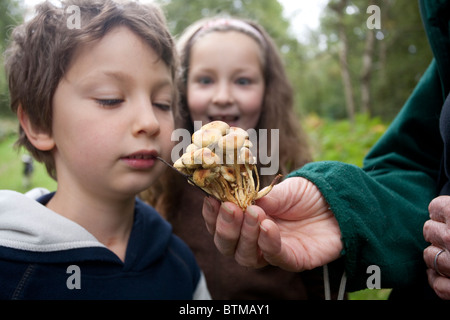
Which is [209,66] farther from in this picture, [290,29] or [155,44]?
[290,29]

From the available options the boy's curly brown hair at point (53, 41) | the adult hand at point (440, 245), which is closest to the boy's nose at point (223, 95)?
the boy's curly brown hair at point (53, 41)

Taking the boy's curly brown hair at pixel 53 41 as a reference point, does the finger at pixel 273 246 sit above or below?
below

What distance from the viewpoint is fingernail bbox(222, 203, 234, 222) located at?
1.01 metres

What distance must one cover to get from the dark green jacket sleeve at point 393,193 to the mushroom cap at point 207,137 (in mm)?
427

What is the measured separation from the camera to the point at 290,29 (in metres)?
16.9

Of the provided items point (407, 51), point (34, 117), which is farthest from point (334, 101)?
point (34, 117)

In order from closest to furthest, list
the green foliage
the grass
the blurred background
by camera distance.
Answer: the green foliage, the grass, the blurred background

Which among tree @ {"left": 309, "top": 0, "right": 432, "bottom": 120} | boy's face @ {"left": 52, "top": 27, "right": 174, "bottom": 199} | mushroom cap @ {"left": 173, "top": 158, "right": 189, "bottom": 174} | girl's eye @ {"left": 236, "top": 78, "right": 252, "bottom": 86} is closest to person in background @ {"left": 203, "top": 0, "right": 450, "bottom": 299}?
mushroom cap @ {"left": 173, "top": 158, "right": 189, "bottom": 174}

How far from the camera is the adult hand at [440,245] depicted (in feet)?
3.70

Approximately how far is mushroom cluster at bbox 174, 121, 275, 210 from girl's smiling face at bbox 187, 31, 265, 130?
123cm

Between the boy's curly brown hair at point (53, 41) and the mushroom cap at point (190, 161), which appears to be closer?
the mushroom cap at point (190, 161)

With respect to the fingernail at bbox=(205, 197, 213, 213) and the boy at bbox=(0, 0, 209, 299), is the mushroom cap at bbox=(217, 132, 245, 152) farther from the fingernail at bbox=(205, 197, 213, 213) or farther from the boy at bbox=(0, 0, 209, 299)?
the boy at bbox=(0, 0, 209, 299)

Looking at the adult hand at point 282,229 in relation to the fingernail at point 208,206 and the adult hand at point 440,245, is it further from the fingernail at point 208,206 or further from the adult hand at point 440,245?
the adult hand at point 440,245

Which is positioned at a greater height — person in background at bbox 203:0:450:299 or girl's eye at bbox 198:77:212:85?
girl's eye at bbox 198:77:212:85
